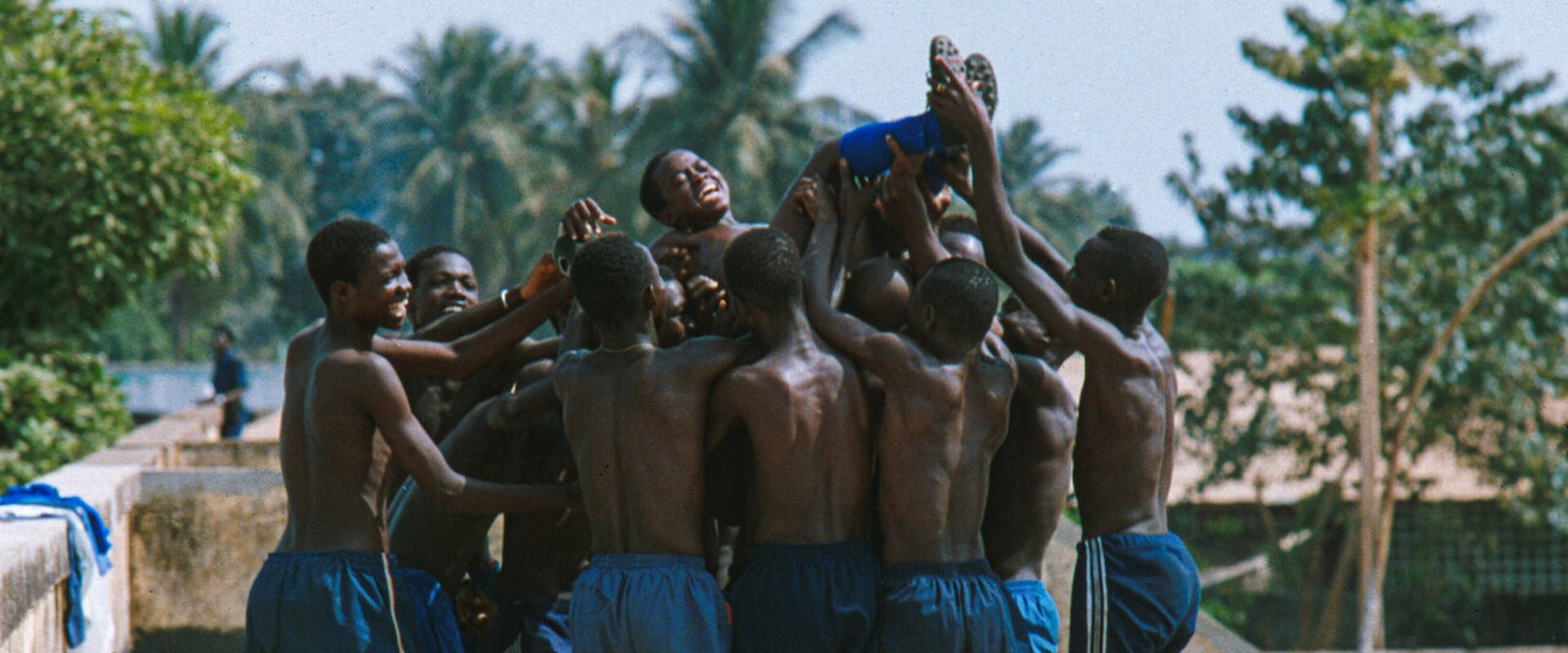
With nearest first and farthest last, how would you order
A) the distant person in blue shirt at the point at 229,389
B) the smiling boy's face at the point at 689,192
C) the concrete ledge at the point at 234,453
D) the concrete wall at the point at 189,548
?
the smiling boy's face at the point at 689,192 < the concrete wall at the point at 189,548 < the concrete ledge at the point at 234,453 < the distant person in blue shirt at the point at 229,389

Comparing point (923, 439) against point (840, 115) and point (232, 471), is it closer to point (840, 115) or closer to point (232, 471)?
point (232, 471)

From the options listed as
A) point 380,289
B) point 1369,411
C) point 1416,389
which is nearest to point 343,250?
point 380,289

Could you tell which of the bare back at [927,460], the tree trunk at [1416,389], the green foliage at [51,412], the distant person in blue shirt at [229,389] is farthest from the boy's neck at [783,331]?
the distant person in blue shirt at [229,389]

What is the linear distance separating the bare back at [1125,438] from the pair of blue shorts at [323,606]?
6.43 ft

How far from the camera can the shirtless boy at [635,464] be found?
4.18m

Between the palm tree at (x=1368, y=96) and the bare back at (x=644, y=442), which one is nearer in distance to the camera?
the bare back at (x=644, y=442)

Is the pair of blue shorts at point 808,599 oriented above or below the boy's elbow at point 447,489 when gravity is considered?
below

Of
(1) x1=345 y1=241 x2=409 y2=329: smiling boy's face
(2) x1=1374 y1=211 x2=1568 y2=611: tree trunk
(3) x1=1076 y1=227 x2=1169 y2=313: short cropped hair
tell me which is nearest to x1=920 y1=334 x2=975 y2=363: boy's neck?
(3) x1=1076 y1=227 x2=1169 y2=313: short cropped hair

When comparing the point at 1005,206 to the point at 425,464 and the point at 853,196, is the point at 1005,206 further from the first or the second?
the point at 425,464

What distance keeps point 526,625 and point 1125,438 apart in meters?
1.87

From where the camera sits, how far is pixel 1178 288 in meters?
15.6

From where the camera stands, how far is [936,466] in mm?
4285

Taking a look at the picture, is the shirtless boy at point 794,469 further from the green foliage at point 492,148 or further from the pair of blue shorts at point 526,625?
the green foliage at point 492,148

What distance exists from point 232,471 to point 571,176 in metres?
26.8
